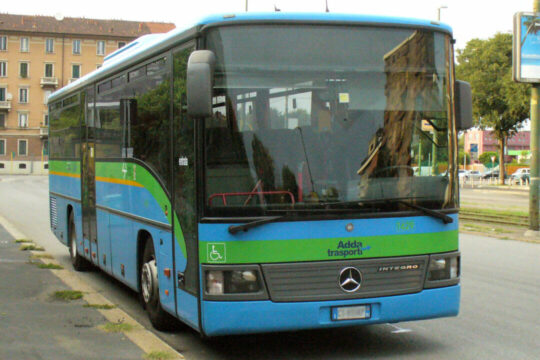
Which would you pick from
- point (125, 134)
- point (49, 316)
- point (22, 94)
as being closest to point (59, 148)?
point (125, 134)

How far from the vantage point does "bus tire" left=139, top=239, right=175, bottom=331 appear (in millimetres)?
7809

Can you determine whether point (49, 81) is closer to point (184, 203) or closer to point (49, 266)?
point (49, 266)

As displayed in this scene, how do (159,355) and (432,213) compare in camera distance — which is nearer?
(159,355)

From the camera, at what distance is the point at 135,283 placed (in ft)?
28.7

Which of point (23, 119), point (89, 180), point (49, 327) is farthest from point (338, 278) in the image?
point (23, 119)

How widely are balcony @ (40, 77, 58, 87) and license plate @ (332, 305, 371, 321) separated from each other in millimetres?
94591

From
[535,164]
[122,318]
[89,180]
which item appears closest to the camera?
[122,318]

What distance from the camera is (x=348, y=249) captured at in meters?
6.37

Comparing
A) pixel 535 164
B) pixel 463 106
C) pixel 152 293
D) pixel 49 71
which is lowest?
pixel 152 293

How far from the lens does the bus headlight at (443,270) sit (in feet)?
21.8

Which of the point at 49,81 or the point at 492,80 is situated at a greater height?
the point at 49,81

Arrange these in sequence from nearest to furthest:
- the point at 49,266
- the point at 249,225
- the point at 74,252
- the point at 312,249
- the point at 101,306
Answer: the point at 249,225
the point at 312,249
the point at 101,306
the point at 49,266
the point at 74,252

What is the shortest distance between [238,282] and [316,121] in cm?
141

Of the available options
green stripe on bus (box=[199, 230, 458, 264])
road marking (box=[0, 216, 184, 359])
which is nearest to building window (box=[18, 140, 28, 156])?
road marking (box=[0, 216, 184, 359])
